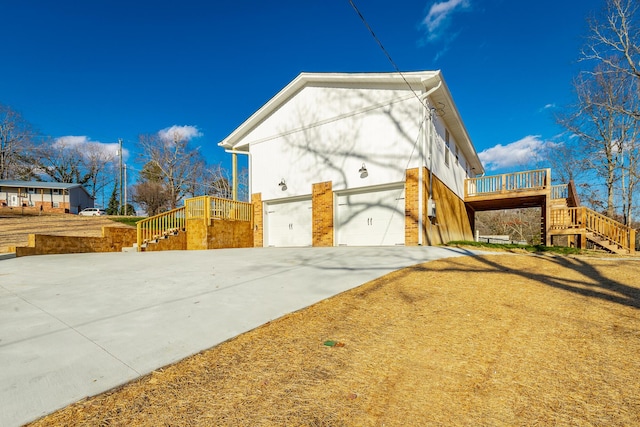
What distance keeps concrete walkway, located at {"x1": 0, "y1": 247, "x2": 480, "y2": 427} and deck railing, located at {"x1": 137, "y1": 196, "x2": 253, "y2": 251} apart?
4.72 m

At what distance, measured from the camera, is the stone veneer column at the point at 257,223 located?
1268 cm

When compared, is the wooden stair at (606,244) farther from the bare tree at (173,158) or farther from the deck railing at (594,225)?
the bare tree at (173,158)

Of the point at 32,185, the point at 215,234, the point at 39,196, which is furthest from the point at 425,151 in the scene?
the point at 39,196

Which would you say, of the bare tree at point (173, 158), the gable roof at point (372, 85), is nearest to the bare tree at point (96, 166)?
the bare tree at point (173, 158)

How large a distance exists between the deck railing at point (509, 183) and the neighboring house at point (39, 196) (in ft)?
124

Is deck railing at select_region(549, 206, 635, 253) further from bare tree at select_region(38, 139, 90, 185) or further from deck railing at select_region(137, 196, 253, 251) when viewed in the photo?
bare tree at select_region(38, 139, 90, 185)

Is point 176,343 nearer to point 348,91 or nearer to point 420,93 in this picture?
point 420,93

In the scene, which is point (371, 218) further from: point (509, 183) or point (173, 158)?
point (173, 158)

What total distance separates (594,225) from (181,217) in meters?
15.1

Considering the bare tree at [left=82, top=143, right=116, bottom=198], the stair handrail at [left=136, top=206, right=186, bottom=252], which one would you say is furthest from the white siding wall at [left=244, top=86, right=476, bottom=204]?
the bare tree at [left=82, top=143, right=116, bottom=198]

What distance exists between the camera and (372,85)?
399 inches

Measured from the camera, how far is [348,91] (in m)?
10.7

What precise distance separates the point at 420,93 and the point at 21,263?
1099cm

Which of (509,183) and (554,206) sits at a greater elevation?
(509,183)
